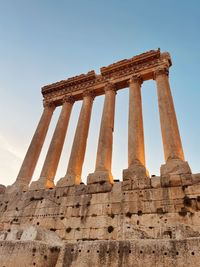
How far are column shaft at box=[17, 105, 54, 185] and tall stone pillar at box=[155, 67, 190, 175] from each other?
909 cm

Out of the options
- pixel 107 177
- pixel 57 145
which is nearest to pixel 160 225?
pixel 107 177

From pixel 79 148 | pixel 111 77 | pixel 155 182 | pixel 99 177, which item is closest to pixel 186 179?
pixel 155 182

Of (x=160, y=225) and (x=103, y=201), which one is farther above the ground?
(x=103, y=201)

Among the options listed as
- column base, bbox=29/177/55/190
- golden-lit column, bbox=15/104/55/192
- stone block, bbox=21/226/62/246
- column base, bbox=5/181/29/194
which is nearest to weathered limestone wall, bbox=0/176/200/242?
column base, bbox=29/177/55/190

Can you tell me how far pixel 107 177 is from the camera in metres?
11.6

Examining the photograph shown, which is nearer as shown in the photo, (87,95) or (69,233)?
(69,233)

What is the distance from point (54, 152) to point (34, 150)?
1.77m

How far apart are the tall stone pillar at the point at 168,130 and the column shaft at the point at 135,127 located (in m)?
1.35

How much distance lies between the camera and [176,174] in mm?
9953

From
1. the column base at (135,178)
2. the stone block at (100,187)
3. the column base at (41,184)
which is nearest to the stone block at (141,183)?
the column base at (135,178)

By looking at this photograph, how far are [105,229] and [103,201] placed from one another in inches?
52.2

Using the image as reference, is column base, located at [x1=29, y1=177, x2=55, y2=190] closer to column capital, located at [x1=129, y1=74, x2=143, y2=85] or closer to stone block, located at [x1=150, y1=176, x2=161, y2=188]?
stone block, located at [x1=150, y1=176, x2=161, y2=188]

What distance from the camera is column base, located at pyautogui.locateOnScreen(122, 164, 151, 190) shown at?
10.3m

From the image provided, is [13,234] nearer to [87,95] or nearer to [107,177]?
[107,177]
